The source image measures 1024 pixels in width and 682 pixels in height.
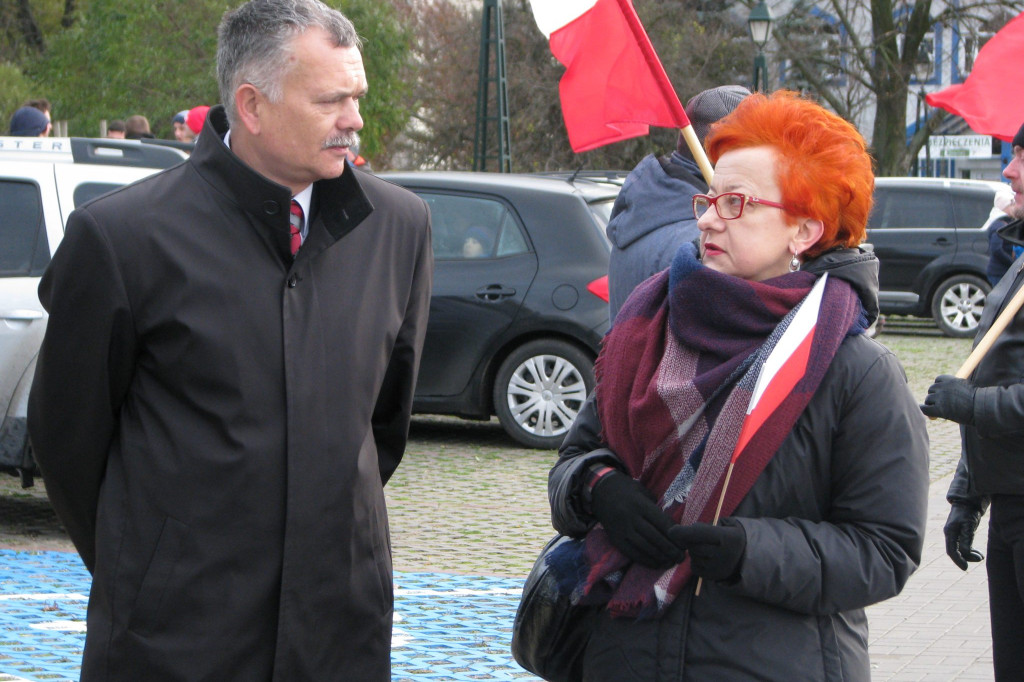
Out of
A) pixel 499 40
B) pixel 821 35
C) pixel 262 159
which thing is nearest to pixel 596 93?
pixel 262 159

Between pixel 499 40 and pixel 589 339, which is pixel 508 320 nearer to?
pixel 589 339

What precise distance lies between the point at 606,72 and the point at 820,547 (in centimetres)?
252

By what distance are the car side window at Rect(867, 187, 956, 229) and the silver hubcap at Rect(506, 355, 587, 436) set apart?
11.2 m

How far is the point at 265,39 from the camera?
292 cm

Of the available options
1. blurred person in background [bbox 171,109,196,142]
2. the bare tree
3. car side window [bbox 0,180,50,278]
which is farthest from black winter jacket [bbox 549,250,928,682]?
the bare tree

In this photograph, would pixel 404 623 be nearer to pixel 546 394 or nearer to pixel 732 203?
pixel 732 203

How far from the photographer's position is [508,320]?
409 inches

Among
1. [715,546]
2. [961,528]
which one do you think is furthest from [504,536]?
[715,546]

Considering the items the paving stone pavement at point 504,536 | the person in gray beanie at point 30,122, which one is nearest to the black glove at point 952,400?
the paving stone pavement at point 504,536

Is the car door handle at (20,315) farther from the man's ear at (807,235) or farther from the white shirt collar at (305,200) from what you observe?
the man's ear at (807,235)

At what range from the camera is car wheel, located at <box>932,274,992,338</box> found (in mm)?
20406

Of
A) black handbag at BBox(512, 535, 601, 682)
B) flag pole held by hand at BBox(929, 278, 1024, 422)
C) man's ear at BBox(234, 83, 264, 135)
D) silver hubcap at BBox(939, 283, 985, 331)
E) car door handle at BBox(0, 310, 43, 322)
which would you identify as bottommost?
silver hubcap at BBox(939, 283, 985, 331)

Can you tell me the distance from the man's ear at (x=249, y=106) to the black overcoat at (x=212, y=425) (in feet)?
0.26

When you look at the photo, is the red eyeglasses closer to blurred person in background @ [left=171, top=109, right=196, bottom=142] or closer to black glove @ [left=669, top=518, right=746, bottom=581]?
black glove @ [left=669, top=518, right=746, bottom=581]
